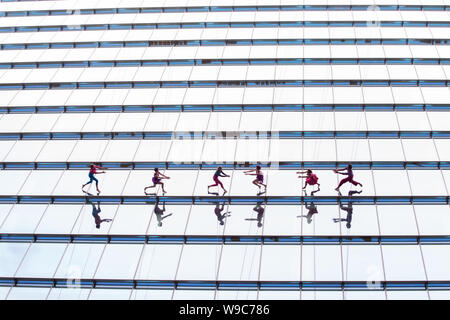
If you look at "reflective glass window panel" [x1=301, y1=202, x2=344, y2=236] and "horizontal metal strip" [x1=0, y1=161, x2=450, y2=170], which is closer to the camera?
"reflective glass window panel" [x1=301, y1=202, x2=344, y2=236]

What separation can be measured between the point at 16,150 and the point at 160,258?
960cm

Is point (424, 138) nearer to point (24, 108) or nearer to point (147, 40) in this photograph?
point (147, 40)

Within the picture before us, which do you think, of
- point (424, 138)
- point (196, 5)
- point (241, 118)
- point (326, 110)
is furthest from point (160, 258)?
point (196, 5)

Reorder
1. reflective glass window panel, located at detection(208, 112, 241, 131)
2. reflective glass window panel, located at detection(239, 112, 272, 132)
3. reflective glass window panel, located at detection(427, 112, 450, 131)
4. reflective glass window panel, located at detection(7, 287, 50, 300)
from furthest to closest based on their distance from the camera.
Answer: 1. reflective glass window panel, located at detection(208, 112, 241, 131)
2. reflective glass window panel, located at detection(239, 112, 272, 132)
3. reflective glass window panel, located at detection(427, 112, 450, 131)
4. reflective glass window panel, located at detection(7, 287, 50, 300)

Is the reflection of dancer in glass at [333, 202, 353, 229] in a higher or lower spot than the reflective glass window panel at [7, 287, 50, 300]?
higher

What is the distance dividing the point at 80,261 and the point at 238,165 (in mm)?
7450

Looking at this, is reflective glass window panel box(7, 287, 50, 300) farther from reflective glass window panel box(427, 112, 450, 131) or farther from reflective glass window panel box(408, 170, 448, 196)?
reflective glass window panel box(427, 112, 450, 131)

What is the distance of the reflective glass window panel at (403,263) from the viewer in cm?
1703

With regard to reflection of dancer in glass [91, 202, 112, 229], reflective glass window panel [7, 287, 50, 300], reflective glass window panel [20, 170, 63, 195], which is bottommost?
reflective glass window panel [7, 287, 50, 300]

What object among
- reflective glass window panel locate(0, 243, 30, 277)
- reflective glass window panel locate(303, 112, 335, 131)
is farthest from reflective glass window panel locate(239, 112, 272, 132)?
reflective glass window panel locate(0, 243, 30, 277)

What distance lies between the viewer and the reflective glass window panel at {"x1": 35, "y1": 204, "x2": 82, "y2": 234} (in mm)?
19516

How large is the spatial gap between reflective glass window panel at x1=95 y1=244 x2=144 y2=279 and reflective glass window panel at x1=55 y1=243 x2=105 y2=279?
252 millimetres

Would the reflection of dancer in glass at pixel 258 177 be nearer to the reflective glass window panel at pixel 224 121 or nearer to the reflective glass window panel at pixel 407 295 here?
the reflective glass window panel at pixel 224 121

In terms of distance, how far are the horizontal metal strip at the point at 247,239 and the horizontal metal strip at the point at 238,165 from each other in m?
3.79
